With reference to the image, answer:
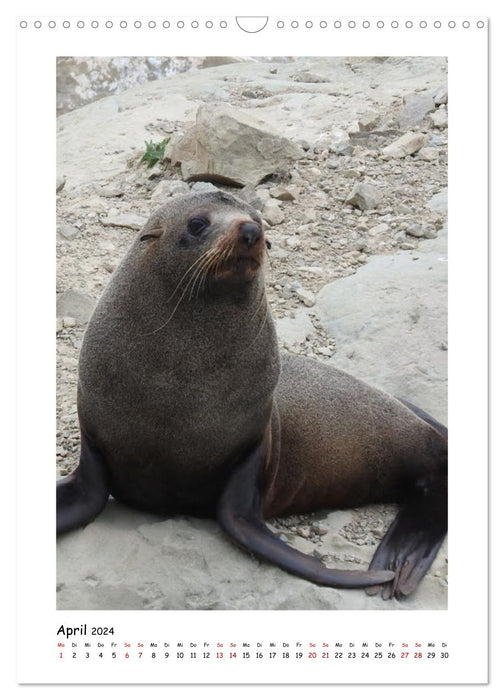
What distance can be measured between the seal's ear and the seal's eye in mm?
191

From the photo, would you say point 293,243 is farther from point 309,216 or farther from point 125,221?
point 125,221

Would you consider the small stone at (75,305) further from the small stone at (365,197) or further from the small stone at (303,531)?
the small stone at (365,197)

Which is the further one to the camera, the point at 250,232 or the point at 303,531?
the point at 303,531

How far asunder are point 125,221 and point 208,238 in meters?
3.35

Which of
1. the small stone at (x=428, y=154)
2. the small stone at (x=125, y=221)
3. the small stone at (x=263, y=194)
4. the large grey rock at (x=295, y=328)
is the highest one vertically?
the small stone at (x=428, y=154)

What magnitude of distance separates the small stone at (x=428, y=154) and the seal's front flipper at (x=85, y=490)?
4.74m

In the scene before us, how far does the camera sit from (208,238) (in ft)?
13.5

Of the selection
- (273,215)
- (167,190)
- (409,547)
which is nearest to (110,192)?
(167,190)

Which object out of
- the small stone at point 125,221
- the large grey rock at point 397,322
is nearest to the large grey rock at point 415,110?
the large grey rock at point 397,322

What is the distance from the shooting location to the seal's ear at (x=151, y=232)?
14.2 ft

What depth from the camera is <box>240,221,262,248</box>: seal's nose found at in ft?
12.8
